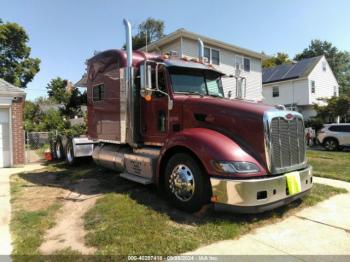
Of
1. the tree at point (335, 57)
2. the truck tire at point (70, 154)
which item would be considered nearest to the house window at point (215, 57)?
the truck tire at point (70, 154)

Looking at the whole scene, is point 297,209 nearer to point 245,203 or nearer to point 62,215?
point 245,203

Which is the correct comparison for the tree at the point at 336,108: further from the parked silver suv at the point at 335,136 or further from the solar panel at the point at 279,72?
the parked silver suv at the point at 335,136

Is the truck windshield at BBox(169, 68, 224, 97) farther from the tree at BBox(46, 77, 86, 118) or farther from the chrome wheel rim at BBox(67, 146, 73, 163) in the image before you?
the tree at BBox(46, 77, 86, 118)

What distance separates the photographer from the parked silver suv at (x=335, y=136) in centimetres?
1780

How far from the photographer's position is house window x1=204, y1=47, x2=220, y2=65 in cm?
1992

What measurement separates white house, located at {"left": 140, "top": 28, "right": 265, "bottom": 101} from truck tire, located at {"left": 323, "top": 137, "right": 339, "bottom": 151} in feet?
19.9

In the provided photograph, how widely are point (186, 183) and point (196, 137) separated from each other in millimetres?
776

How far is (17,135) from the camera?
11828 mm

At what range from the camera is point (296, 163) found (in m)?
5.36

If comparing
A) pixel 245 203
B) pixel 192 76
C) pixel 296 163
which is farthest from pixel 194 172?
pixel 192 76

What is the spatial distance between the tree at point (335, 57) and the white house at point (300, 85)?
74.5 ft

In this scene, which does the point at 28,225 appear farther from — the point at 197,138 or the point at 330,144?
the point at 330,144

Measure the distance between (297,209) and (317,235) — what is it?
3.72 ft

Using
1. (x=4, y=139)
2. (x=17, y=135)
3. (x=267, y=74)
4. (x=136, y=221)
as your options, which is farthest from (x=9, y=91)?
(x=267, y=74)
